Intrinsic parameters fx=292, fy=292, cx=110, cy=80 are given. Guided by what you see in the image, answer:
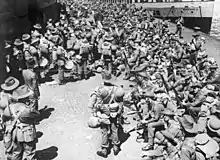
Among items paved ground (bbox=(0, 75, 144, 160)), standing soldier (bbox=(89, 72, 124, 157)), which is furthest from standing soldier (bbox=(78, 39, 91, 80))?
standing soldier (bbox=(89, 72, 124, 157))

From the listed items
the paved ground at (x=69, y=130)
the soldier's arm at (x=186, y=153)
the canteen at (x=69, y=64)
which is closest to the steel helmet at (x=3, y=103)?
the paved ground at (x=69, y=130)

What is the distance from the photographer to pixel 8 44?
33.1 feet

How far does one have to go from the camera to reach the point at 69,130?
27.8ft

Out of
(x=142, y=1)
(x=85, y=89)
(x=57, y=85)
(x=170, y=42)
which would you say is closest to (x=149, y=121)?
(x=85, y=89)

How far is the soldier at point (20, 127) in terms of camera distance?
5816 mm

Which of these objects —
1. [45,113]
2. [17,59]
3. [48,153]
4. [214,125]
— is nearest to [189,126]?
[214,125]

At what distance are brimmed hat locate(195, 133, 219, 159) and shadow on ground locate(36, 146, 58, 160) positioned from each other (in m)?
4.00

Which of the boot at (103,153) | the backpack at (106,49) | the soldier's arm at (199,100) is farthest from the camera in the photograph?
the backpack at (106,49)

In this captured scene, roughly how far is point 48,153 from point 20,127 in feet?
5.75

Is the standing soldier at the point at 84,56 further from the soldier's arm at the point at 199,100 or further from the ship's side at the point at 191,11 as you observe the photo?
the ship's side at the point at 191,11

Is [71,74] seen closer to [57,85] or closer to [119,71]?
[57,85]

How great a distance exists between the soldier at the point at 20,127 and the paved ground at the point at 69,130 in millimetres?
1048

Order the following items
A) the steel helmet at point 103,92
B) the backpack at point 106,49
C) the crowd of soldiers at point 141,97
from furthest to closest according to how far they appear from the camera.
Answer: the backpack at point 106,49 → the steel helmet at point 103,92 → the crowd of soldiers at point 141,97

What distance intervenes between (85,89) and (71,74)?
1.80m
